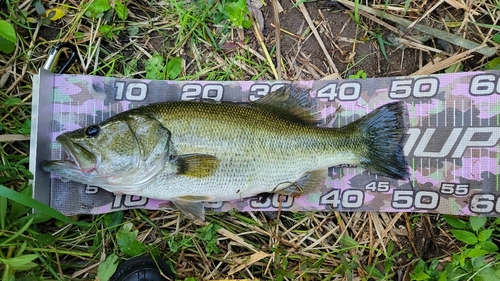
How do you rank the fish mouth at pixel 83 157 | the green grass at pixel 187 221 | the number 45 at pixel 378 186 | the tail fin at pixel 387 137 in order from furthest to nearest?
1. the number 45 at pixel 378 186
2. the green grass at pixel 187 221
3. the tail fin at pixel 387 137
4. the fish mouth at pixel 83 157

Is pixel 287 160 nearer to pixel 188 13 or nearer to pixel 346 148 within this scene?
pixel 346 148

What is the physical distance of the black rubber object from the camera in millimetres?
3154

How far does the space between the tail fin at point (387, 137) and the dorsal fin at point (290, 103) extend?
0.40m

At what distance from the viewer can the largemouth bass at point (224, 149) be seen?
288 centimetres

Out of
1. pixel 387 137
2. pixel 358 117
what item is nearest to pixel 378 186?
pixel 387 137

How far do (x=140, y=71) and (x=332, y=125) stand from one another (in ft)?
5.29

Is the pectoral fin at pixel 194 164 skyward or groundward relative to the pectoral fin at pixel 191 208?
skyward

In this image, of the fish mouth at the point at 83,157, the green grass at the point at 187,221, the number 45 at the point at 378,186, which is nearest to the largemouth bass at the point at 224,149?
the fish mouth at the point at 83,157

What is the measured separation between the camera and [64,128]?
3363mm

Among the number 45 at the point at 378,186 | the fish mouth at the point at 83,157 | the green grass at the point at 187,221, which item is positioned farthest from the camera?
the number 45 at the point at 378,186

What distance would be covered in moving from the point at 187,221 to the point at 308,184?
99 cm

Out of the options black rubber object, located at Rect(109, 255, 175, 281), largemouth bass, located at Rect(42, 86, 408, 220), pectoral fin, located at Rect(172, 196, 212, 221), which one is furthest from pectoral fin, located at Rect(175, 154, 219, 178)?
black rubber object, located at Rect(109, 255, 175, 281)

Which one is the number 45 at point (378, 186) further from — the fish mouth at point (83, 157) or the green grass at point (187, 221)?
the fish mouth at point (83, 157)

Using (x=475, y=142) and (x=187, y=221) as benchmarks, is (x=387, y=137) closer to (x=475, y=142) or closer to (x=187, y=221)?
(x=475, y=142)
